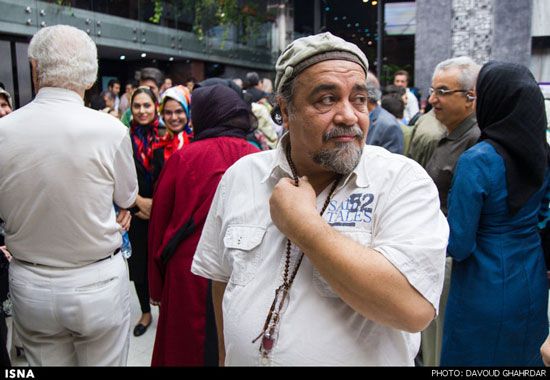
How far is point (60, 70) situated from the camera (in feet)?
6.82

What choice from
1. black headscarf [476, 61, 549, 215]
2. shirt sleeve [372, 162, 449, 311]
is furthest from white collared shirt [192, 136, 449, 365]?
black headscarf [476, 61, 549, 215]

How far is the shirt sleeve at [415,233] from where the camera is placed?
1132 millimetres

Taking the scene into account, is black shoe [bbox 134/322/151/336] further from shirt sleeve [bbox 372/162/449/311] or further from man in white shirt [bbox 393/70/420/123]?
man in white shirt [bbox 393/70/420/123]

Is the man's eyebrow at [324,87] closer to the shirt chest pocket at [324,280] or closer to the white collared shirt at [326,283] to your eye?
the white collared shirt at [326,283]

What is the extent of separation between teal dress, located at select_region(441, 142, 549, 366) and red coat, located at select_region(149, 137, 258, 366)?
1.22 metres

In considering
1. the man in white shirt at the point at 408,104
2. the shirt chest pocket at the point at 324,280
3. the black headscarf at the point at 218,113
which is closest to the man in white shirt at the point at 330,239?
the shirt chest pocket at the point at 324,280

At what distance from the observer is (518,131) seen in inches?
91.0

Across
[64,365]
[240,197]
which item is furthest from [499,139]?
[64,365]

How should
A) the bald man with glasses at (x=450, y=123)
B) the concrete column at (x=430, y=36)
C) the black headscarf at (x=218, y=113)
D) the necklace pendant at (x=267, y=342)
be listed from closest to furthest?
the necklace pendant at (x=267, y=342) < the black headscarf at (x=218, y=113) < the bald man with glasses at (x=450, y=123) < the concrete column at (x=430, y=36)

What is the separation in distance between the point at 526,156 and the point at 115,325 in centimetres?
205

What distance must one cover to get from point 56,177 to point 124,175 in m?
0.32

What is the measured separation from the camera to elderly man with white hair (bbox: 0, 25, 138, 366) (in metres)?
2.00

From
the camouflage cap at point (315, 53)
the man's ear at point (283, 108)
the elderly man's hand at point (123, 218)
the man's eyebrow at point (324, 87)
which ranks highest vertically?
the camouflage cap at point (315, 53)

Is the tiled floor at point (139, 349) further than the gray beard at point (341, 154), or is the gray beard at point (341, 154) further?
the tiled floor at point (139, 349)
